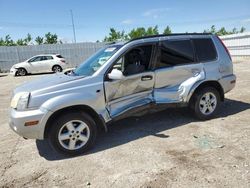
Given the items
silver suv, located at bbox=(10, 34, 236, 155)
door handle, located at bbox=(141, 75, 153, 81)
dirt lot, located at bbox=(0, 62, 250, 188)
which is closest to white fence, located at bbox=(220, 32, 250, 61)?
silver suv, located at bbox=(10, 34, 236, 155)

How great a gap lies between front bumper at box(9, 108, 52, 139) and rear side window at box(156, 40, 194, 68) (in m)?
2.31

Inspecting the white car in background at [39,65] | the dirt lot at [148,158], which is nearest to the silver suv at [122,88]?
the dirt lot at [148,158]

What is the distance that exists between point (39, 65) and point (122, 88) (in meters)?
16.7

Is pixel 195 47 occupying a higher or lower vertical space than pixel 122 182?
higher

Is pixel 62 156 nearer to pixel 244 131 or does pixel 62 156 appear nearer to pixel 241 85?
pixel 244 131

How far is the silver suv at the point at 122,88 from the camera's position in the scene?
160 inches

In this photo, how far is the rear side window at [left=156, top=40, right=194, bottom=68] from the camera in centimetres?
510

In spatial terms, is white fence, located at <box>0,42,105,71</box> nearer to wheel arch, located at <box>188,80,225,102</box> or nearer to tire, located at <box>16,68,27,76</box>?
tire, located at <box>16,68,27,76</box>

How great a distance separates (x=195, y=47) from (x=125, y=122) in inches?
86.1

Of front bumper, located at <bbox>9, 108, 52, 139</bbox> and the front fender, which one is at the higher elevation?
the front fender

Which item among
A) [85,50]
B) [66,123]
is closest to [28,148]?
[66,123]

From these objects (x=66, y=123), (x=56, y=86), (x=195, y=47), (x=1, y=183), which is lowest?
(x=1, y=183)

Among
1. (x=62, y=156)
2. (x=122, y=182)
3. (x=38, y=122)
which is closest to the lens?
(x=122, y=182)

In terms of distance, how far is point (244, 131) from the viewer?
4.77m
